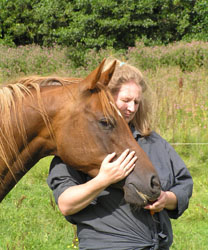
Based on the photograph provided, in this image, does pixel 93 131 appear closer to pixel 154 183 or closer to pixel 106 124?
pixel 106 124

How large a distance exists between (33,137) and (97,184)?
56 cm

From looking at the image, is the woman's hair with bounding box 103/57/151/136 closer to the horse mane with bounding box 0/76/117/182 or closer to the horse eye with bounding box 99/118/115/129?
the horse mane with bounding box 0/76/117/182

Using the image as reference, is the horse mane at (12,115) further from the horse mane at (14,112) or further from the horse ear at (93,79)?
the horse ear at (93,79)

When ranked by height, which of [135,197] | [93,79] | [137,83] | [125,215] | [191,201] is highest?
[93,79]

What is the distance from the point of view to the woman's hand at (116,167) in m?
1.83

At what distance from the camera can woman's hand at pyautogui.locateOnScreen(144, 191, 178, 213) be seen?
188cm

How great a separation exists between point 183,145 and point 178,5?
14620 millimetres

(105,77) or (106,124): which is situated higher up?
(105,77)

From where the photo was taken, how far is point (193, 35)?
59.5ft

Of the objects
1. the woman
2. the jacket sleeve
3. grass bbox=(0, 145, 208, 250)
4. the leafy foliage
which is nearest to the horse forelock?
the woman

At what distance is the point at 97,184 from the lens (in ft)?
5.93

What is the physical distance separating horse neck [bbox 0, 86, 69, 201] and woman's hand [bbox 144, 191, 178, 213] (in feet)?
2.18

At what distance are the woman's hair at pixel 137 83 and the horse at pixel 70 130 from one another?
16cm

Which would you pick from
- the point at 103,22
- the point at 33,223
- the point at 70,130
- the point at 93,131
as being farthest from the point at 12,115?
the point at 103,22
